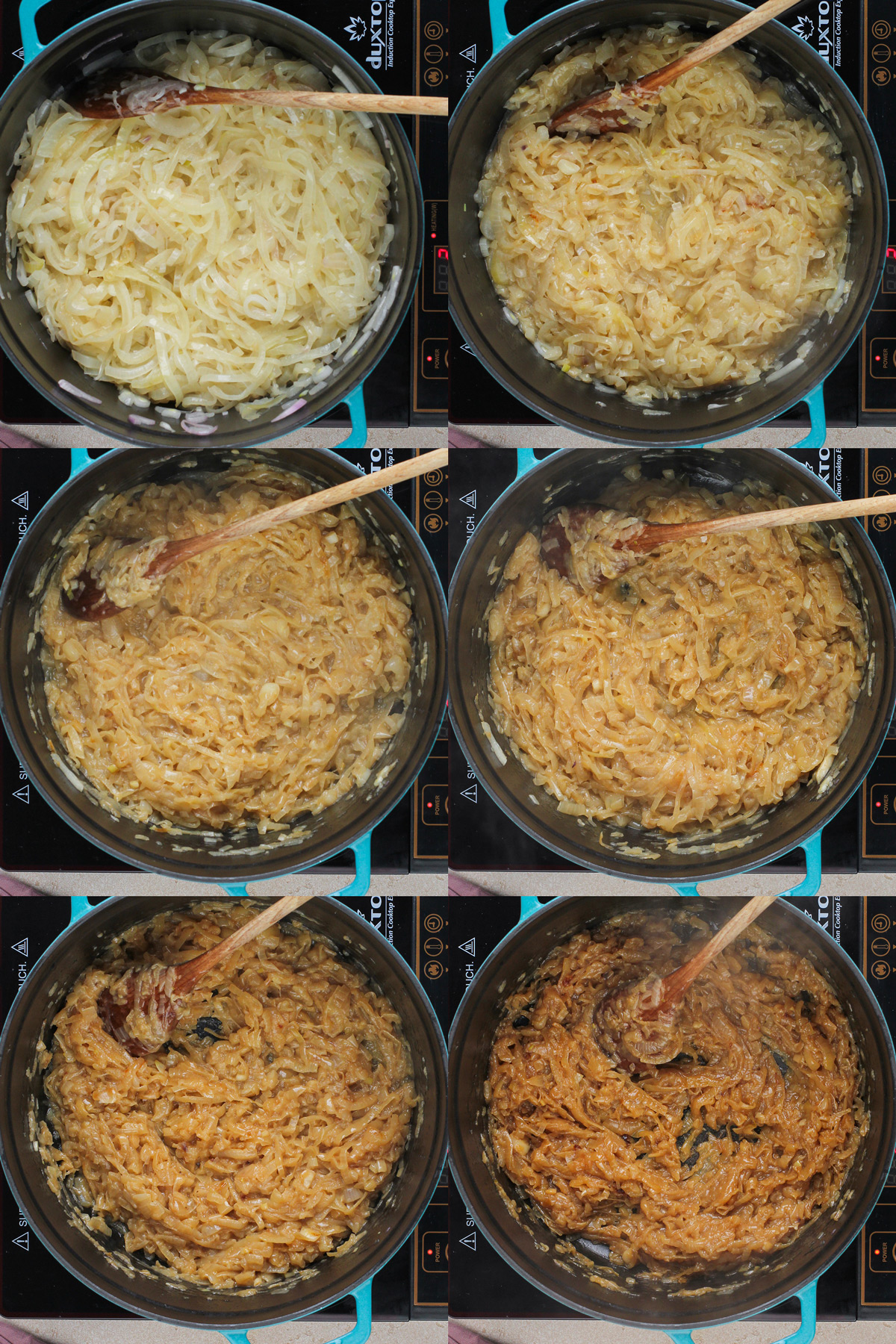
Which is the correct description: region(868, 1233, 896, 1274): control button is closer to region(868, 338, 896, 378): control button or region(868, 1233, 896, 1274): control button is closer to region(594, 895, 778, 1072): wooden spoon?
region(594, 895, 778, 1072): wooden spoon

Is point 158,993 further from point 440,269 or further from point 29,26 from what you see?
point 29,26

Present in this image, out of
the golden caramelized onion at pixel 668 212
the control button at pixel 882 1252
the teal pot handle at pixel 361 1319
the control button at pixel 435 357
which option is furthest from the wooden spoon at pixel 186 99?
the control button at pixel 882 1252

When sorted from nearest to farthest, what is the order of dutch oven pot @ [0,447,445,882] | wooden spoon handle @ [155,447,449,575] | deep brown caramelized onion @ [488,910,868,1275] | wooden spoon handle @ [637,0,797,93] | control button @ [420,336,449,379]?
wooden spoon handle @ [637,0,797,93]
wooden spoon handle @ [155,447,449,575]
dutch oven pot @ [0,447,445,882]
deep brown caramelized onion @ [488,910,868,1275]
control button @ [420,336,449,379]

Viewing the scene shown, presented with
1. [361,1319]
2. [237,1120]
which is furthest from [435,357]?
[361,1319]

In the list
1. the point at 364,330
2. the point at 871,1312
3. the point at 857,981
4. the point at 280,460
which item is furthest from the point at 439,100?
the point at 871,1312

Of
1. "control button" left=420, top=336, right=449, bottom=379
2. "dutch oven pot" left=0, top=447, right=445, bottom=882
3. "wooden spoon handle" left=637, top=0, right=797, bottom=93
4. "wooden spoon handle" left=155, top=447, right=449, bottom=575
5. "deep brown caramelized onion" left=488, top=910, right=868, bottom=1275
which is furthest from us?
"control button" left=420, top=336, right=449, bottom=379

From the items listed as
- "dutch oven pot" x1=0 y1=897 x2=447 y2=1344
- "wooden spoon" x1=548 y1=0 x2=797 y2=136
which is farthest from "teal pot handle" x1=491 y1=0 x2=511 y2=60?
"dutch oven pot" x1=0 y1=897 x2=447 y2=1344

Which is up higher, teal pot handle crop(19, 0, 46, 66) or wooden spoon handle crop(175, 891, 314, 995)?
teal pot handle crop(19, 0, 46, 66)
